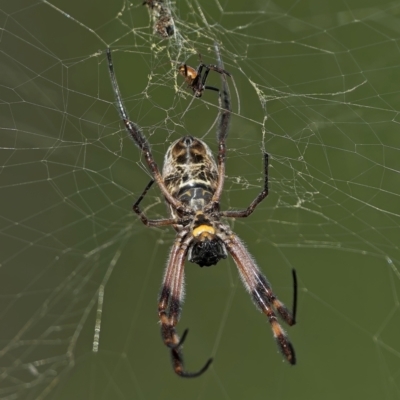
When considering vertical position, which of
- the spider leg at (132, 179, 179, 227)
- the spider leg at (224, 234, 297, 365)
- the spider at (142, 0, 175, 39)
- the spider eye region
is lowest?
the spider leg at (224, 234, 297, 365)

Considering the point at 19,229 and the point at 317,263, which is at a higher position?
the point at 19,229

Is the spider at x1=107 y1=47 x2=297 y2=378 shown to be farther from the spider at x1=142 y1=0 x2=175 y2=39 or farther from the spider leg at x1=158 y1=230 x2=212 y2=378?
the spider at x1=142 y1=0 x2=175 y2=39

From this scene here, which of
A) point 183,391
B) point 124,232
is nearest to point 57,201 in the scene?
point 124,232

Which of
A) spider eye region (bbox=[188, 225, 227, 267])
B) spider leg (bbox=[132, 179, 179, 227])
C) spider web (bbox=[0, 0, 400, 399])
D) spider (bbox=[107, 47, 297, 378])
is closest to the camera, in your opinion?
spider (bbox=[107, 47, 297, 378])

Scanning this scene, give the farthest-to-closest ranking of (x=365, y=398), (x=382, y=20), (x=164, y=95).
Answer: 1. (x=365, y=398)
2. (x=382, y=20)
3. (x=164, y=95)

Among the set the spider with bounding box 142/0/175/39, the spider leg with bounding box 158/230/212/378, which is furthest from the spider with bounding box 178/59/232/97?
the spider leg with bounding box 158/230/212/378

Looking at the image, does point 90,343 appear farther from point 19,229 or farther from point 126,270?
point 19,229

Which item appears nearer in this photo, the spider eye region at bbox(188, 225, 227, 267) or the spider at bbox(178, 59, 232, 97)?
the spider at bbox(178, 59, 232, 97)

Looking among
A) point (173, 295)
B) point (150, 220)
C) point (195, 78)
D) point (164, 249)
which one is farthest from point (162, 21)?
point (164, 249)
